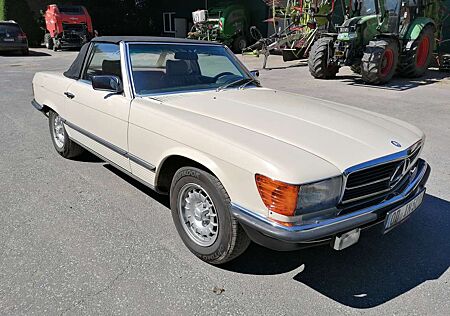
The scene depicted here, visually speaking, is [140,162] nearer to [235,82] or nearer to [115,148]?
[115,148]

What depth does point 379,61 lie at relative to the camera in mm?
10125

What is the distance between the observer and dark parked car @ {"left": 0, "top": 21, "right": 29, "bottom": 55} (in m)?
18.1

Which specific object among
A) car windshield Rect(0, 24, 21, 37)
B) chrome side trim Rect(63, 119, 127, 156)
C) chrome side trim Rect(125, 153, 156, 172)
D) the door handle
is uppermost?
car windshield Rect(0, 24, 21, 37)

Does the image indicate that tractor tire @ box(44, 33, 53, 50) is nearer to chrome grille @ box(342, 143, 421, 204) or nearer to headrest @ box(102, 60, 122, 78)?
headrest @ box(102, 60, 122, 78)

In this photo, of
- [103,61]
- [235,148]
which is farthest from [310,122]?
[103,61]

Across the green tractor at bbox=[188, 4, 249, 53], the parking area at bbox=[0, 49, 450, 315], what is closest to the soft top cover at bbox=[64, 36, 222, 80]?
the parking area at bbox=[0, 49, 450, 315]

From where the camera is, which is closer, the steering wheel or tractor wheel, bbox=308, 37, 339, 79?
the steering wheel

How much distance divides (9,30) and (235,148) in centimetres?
2016

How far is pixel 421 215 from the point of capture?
354 centimetres

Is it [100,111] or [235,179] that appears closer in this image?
[235,179]

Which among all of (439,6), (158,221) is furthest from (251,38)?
(158,221)

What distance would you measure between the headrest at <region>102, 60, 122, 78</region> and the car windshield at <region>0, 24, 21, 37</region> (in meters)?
17.7

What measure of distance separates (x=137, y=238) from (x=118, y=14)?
94.8 feet

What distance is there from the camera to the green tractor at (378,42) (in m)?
10.5
